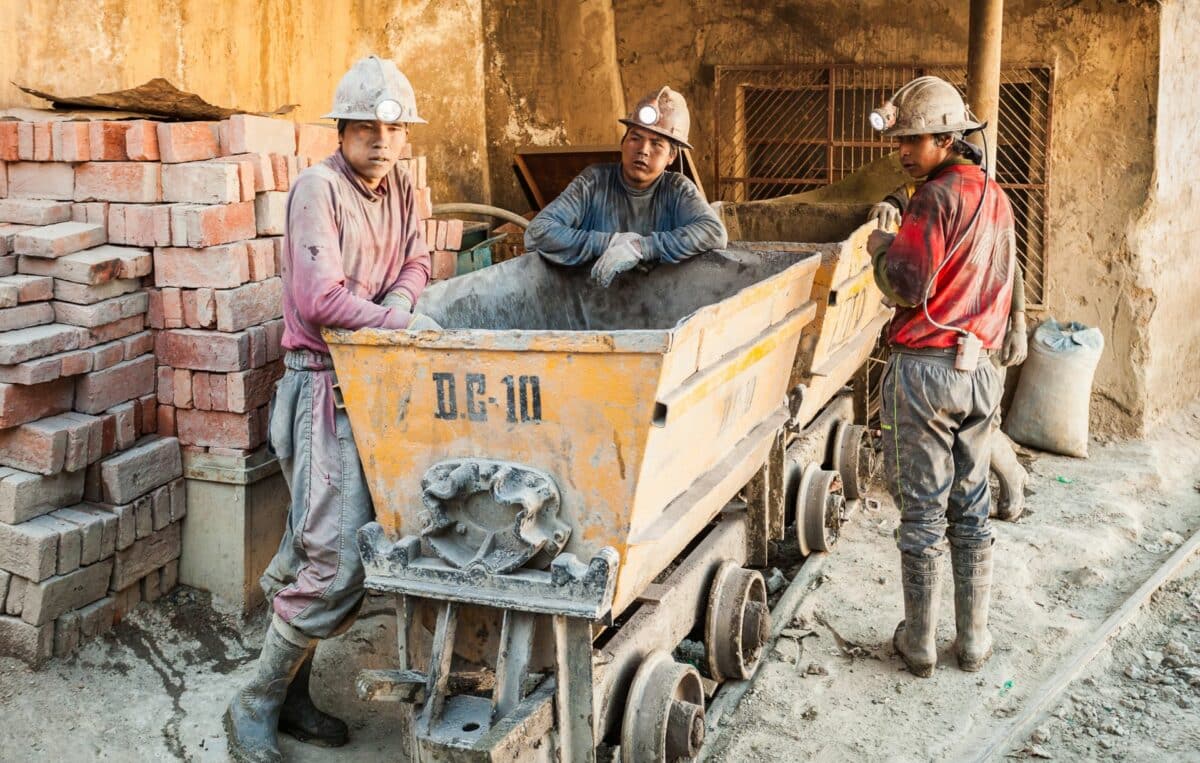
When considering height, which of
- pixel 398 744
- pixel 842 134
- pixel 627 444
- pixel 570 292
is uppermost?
pixel 842 134

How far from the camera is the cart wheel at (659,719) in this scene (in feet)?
12.3

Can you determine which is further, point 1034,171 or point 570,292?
point 1034,171

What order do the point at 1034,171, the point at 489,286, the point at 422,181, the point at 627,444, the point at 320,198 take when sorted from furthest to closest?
the point at 1034,171
the point at 422,181
the point at 489,286
the point at 320,198
the point at 627,444

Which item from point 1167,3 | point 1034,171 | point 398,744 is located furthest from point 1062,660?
point 1167,3

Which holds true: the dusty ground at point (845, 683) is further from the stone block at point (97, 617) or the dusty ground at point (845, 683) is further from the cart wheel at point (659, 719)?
the cart wheel at point (659, 719)

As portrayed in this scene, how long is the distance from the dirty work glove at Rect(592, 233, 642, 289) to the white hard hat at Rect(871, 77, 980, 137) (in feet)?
3.78

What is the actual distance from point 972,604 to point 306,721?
2.72 meters

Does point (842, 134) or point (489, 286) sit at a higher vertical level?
point (842, 134)

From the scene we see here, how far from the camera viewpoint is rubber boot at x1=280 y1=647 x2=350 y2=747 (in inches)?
168

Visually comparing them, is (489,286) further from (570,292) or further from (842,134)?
(842,134)

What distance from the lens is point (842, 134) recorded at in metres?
8.61

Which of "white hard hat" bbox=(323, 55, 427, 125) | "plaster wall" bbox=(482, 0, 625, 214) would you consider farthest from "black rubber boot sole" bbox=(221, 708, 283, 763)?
"plaster wall" bbox=(482, 0, 625, 214)

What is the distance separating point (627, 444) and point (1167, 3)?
19.7 feet

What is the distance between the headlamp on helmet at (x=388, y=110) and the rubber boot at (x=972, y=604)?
9.45 feet
